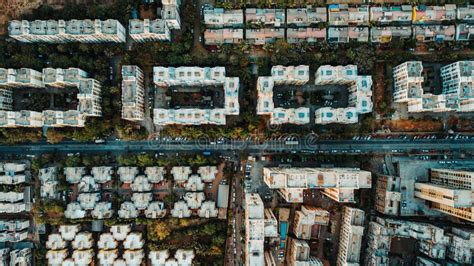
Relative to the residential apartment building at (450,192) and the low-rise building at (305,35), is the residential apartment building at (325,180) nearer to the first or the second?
the residential apartment building at (450,192)

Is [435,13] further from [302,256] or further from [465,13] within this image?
[302,256]

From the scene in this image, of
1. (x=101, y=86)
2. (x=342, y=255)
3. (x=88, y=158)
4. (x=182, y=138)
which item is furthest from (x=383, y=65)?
(x=88, y=158)

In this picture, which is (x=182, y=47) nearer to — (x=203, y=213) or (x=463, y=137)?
(x=203, y=213)

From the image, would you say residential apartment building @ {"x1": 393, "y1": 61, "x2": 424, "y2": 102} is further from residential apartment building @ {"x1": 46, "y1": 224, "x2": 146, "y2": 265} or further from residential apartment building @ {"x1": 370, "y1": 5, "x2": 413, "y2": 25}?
residential apartment building @ {"x1": 46, "y1": 224, "x2": 146, "y2": 265}

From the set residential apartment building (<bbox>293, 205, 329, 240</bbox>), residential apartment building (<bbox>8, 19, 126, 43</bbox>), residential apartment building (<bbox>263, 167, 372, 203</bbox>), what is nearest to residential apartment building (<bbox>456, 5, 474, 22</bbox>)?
residential apartment building (<bbox>263, 167, 372, 203</bbox>)

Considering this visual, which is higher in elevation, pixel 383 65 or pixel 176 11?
pixel 176 11

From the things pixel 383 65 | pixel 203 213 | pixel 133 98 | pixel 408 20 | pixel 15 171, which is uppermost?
pixel 408 20
